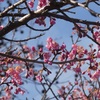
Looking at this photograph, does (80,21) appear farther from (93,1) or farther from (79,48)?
(79,48)

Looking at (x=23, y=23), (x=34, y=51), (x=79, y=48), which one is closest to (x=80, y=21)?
(x=23, y=23)

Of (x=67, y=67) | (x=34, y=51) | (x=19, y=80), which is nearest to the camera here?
(x=19, y=80)

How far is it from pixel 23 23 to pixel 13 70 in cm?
219

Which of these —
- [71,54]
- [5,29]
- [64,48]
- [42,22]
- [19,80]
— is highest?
[5,29]

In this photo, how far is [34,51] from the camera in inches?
260

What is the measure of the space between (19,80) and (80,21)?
2.81 metres

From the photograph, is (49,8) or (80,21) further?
(49,8)

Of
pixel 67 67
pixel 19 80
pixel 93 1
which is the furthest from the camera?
pixel 67 67

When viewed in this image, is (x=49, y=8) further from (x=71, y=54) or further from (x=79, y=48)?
(x=79, y=48)

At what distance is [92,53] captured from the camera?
4602mm

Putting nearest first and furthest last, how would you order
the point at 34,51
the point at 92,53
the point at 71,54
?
the point at 92,53 → the point at 71,54 → the point at 34,51

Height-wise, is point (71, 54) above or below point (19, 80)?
above

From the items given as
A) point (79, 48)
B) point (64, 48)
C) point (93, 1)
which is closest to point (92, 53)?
point (64, 48)

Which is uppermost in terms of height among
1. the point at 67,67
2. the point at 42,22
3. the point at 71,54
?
the point at 42,22
